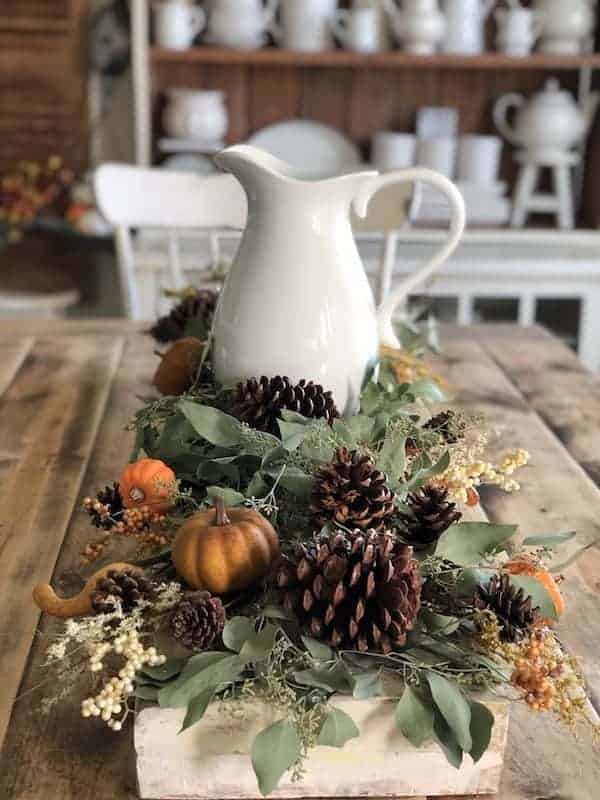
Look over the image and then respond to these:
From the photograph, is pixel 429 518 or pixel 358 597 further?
pixel 429 518

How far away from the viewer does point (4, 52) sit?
2717 millimetres

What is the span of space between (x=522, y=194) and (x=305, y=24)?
0.74 meters

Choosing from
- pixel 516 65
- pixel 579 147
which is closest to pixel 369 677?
pixel 516 65

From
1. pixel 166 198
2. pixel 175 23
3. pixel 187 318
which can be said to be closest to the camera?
pixel 187 318

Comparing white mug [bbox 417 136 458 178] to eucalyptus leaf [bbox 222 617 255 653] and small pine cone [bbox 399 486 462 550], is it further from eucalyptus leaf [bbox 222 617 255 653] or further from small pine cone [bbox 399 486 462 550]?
eucalyptus leaf [bbox 222 617 255 653]

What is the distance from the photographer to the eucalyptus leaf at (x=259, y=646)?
557 mm

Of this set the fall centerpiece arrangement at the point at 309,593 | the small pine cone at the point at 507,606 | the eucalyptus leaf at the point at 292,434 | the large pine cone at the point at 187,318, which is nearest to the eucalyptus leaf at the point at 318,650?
the fall centerpiece arrangement at the point at 309,593

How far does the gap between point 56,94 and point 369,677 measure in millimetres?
2558

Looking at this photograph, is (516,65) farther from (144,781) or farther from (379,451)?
(144,781)

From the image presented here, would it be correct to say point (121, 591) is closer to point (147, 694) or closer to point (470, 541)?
point (147, 694)

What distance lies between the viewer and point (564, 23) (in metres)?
2.46

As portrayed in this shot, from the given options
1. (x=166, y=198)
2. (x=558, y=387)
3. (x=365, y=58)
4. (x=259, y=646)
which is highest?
(x=365, y=58)

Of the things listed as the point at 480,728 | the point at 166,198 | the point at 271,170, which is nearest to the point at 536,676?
the point at 480,728

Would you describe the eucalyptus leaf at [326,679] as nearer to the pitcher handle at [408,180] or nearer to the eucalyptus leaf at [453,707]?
the eucalyptus leaf at [453,707]
